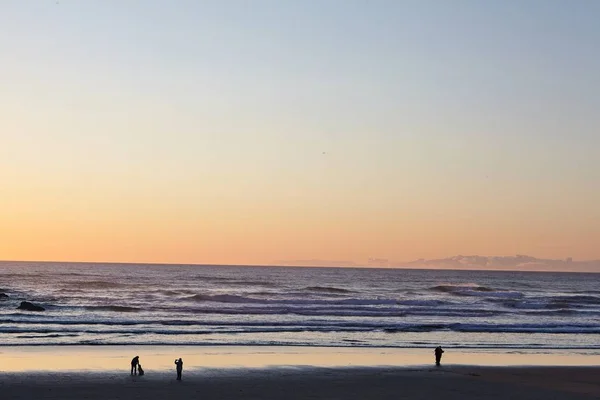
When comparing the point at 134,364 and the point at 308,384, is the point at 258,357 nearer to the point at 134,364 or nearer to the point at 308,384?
the point at 308,384

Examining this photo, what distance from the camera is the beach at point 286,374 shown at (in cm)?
1966

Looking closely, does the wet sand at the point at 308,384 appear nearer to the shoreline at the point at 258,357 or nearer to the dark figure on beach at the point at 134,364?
the dark figure on beach at the point at 134,364

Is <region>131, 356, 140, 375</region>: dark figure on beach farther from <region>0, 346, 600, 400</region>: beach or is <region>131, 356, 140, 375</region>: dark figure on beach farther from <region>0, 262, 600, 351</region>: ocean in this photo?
<region>0, 262, 600, 351</region>: ocean

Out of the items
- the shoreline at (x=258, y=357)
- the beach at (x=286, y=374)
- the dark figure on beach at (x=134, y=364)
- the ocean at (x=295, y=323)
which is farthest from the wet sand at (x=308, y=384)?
the ocean at (x=295, y=323)

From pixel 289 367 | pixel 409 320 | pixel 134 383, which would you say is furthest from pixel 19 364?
pixel 409 320

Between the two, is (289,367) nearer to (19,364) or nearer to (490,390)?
(490,390)

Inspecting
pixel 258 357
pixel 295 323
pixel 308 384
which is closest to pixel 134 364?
pixel 308 384

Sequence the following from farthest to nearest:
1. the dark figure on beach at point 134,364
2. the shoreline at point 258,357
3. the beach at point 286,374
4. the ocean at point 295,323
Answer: the ocean at point 295,323 < the shoreline at point 258,357 < the dark figure on beach at point 134,364 < the beach at point 286,374

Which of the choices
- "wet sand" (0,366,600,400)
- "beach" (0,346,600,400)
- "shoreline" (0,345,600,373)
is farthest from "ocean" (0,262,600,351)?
"wet sand" (0,366,600,400)

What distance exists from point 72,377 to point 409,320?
85.5ft

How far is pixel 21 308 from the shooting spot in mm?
47844

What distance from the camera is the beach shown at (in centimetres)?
1966

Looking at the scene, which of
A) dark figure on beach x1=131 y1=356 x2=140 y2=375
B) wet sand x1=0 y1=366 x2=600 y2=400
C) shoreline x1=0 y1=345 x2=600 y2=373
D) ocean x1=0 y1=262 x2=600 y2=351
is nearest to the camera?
wet sand x1=0 y1=366 x2=600 y2=400

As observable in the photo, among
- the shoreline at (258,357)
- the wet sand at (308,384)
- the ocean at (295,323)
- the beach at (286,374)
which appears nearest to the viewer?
the wet sand at (308,384)
